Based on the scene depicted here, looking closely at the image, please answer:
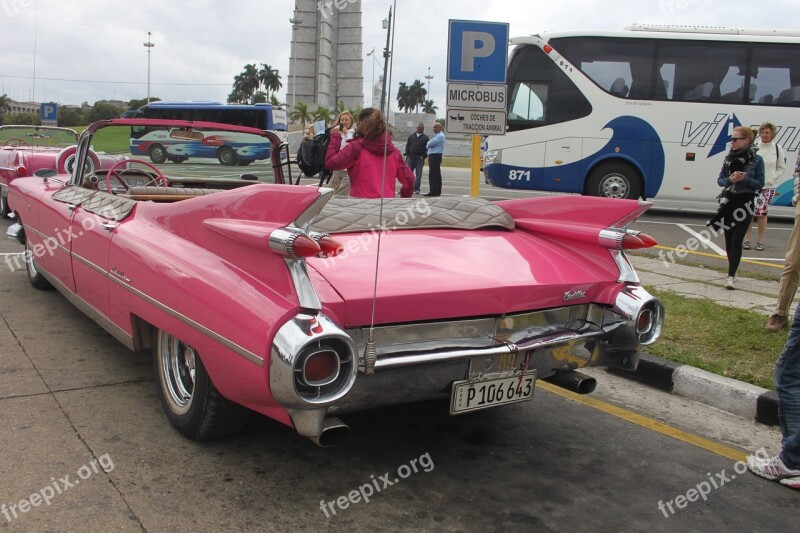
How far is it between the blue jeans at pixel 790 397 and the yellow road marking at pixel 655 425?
11.9 inches

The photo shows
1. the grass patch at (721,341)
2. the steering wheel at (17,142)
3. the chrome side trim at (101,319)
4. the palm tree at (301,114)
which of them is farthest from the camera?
the palm tree at (301,114)

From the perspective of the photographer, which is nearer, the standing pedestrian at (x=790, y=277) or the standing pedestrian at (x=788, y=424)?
the standing pedestrian at (x=788, y=424)

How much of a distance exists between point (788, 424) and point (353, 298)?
224 centimetres

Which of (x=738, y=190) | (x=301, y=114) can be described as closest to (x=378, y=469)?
(x=738, y=190)

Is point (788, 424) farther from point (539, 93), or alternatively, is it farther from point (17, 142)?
point (17, 142)

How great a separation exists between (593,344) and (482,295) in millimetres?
709

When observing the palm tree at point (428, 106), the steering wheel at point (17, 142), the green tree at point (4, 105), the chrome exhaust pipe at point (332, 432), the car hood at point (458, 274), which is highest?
the palm tree at point (428, 106)

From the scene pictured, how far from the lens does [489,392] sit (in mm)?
2930

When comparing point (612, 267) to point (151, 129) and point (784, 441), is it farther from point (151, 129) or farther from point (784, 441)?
point (151, 129)

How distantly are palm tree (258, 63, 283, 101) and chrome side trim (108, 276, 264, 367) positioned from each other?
10402 cm

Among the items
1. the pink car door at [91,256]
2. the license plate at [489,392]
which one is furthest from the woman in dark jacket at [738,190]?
the pink car door at [91,256]

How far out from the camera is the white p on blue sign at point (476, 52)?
644cm

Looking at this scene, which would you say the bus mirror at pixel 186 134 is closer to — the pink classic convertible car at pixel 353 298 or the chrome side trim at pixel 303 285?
the pink classic convertible car at pixel 353 298

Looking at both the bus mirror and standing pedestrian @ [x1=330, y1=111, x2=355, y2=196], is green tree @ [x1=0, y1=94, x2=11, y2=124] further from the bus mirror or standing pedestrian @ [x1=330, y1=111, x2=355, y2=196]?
the bus mirror
